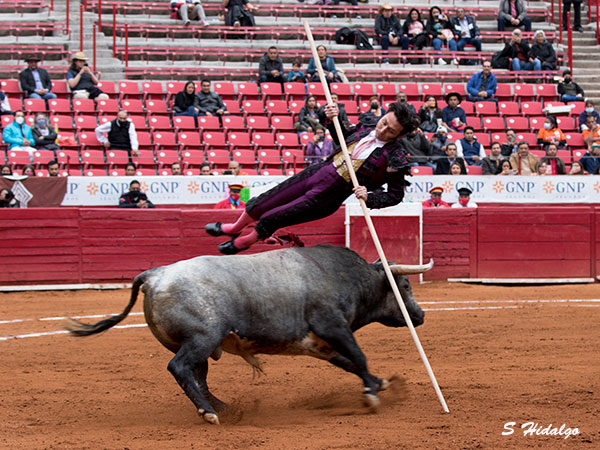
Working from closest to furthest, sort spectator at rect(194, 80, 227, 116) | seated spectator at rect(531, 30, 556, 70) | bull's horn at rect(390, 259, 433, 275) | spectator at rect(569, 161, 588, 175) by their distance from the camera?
bull's horn at rect(390, 259, 433, 275), spectator at rect(569, 161, 588, 175), spectator at rect(194, 80, 227, 116), seated spectator at rect(531, 30, 556, 70)

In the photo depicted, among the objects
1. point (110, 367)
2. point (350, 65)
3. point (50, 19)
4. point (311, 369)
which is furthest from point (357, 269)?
point (50, 19)

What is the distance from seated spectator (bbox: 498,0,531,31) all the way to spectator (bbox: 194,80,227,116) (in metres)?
9.50

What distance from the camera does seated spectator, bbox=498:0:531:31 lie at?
78.4 feet

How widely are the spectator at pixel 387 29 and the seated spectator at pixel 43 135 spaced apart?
364 inches

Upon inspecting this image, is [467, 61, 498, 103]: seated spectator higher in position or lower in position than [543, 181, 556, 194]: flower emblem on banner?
higher

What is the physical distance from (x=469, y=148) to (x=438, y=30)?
23.7 feet

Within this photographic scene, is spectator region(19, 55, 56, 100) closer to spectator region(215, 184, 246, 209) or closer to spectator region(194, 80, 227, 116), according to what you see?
spectator region(194, 80, 227, 116)

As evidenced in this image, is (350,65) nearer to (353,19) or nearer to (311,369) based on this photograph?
(353,19)

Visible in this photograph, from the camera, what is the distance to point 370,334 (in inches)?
385

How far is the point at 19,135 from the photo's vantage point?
16.1 metres

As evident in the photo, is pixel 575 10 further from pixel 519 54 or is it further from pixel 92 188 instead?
pixel 92 188

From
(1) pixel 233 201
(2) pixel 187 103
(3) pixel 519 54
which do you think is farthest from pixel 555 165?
(2) pixel 187 103

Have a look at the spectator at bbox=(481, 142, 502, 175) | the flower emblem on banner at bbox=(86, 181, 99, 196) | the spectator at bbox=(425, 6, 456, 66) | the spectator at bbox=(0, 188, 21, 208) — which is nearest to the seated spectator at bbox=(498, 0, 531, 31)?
the spectator at bbox=(425, 6, 456, 66)

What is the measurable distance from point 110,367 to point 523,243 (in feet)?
26.4
